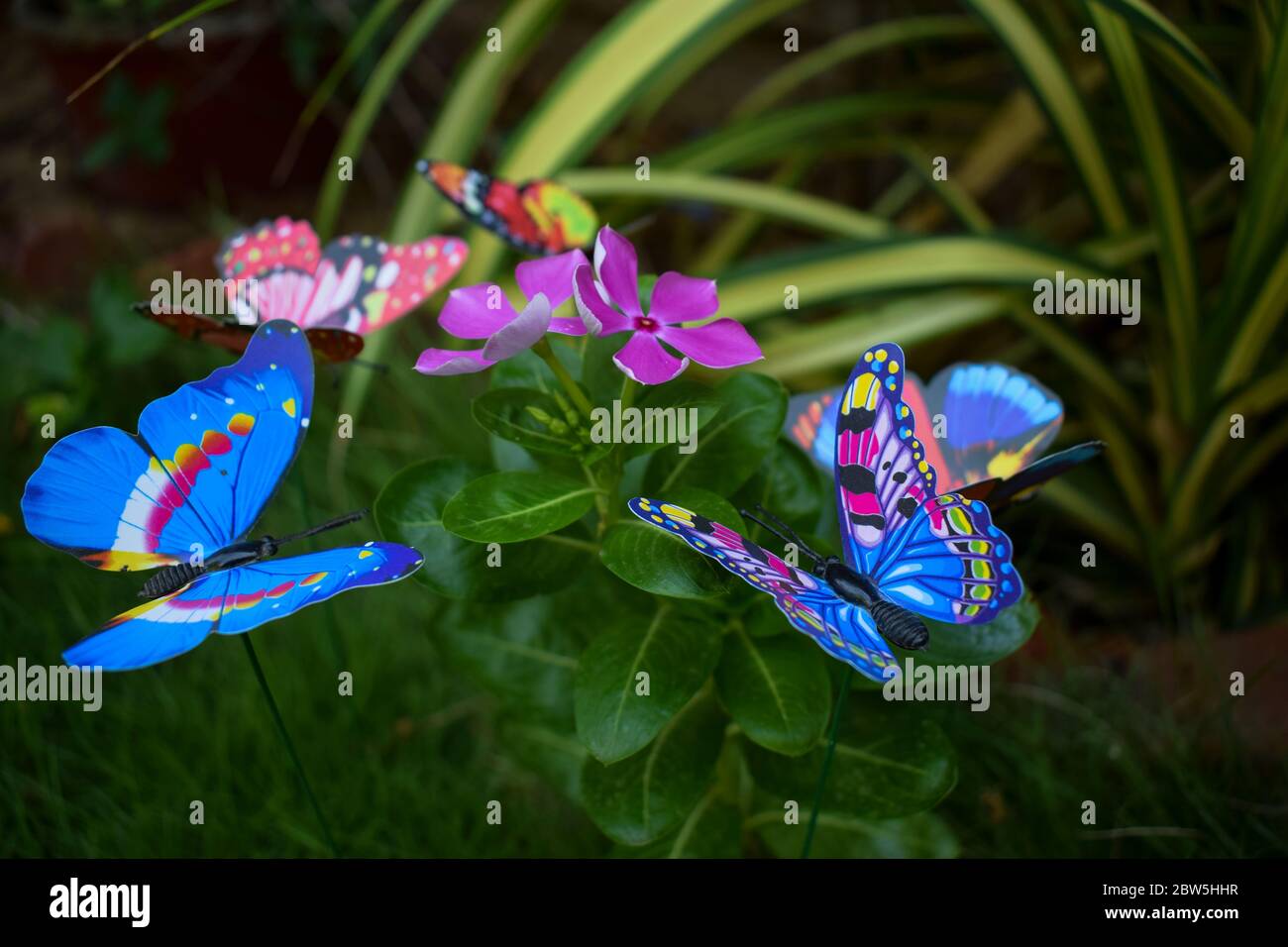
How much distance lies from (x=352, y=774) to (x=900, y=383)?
29.5 inches

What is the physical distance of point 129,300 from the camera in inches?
63.6

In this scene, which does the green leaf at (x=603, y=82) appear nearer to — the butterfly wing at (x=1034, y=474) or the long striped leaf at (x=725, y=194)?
the long striped leaf at (x=725, y=194)

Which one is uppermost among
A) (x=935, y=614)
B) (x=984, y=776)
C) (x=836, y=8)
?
(x=836, y=8)

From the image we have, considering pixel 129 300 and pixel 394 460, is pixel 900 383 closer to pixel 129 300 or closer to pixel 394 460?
pixel 394 460

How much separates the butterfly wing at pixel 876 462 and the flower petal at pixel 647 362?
105 millimetres

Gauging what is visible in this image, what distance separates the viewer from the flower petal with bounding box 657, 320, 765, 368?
0.65 m

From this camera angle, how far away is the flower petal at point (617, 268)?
2.12 ft

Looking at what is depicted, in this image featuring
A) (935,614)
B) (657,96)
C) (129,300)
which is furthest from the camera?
(657,96)

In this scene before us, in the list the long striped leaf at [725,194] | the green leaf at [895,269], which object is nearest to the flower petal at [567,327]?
the green leaf at [895,269]

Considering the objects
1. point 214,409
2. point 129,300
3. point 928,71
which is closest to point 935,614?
point 214,409

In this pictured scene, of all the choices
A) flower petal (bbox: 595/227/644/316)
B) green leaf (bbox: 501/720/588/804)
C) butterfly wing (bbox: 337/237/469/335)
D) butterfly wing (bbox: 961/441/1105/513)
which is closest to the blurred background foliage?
green leaf (bbox: 501/720/588/804)

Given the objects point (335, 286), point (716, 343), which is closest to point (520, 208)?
point (335, 286)

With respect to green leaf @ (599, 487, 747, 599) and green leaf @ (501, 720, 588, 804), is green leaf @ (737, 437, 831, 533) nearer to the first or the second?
green leaf @ (599, 487, 747, 599)

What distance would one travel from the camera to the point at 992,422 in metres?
0.77
